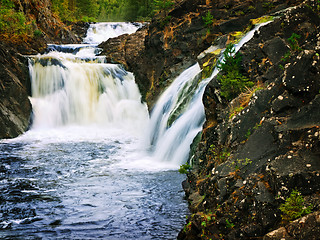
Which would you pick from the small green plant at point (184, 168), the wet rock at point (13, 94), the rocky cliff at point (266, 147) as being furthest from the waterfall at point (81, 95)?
the rocky cliff at point (266, 147)

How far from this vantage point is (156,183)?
26.1 feet

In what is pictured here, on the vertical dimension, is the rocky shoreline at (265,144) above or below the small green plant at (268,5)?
below

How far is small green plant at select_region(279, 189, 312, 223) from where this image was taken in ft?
11.5

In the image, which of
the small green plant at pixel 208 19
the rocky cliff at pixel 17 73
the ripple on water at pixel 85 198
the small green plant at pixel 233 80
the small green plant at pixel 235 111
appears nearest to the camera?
the ripple on water at pixel 85 198

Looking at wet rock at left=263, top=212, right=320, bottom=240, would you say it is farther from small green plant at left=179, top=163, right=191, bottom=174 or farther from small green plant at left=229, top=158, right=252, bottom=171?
small green plant at left=179, top=163, right=191, bottom=174

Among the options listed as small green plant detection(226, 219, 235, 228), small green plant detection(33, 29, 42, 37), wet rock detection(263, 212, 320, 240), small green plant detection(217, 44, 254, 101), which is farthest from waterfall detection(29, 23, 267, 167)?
wet rock detection(263, 212, 320, 240)

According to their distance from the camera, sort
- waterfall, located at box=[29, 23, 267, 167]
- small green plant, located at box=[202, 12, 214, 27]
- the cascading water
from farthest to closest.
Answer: small green plant, located at box=[202, 12, 214, 27], waterfall, located at box=[29, 23, 267, 167], the cascading water

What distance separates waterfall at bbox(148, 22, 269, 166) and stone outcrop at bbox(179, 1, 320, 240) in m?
3.23

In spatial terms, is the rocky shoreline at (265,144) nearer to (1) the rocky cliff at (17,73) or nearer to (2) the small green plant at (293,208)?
(2) the small green plant at (293,208)

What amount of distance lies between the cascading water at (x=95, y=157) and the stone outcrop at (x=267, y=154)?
118 centimetres

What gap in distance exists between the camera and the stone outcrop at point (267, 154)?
3.76m

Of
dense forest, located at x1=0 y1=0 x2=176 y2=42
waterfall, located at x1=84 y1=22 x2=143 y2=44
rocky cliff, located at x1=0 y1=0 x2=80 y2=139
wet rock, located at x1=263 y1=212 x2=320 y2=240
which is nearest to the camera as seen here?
wet rock, located at x1=263 y1=212 x2=320 y2=240

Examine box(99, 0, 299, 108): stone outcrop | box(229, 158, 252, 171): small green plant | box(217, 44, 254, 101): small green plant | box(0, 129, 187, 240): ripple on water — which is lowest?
box(0, 129, 187, 240): ripple on water

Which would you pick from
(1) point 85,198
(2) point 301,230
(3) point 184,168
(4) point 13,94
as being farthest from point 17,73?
(2) point 301,230
